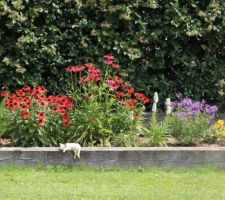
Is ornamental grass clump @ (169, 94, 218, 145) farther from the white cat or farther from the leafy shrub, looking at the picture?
the white cat

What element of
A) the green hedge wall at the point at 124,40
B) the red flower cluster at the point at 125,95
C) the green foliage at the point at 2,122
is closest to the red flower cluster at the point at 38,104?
the green foliage at the point at 2,122

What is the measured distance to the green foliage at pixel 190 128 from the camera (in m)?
7.69

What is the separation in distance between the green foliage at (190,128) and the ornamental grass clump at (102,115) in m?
0.49

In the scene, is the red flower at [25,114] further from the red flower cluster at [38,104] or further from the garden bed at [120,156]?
the garden bed at [120,156]

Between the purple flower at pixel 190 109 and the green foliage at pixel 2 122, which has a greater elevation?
the purple flower at pixel 190 109

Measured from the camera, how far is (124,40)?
8773 millimetres

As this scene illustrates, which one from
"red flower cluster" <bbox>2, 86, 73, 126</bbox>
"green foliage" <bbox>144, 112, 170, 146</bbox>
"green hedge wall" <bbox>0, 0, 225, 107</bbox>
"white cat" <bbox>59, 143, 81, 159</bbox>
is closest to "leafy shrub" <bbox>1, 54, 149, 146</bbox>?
"red flower cluster" <bbox>2, 86, 73, 126</bbox>

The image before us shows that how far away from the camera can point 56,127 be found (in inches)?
292

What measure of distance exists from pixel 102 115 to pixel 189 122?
1.18 metres

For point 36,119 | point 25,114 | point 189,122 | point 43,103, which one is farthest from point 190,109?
point 25,114

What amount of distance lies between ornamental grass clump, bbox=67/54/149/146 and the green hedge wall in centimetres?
88

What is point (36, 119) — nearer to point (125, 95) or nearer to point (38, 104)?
point (38, 104)

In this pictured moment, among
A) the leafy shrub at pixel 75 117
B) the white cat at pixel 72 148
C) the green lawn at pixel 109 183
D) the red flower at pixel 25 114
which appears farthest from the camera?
the leafy shrub at pixel 75 117

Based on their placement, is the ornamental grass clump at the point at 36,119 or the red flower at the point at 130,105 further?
the red flower at the point at 130,105
